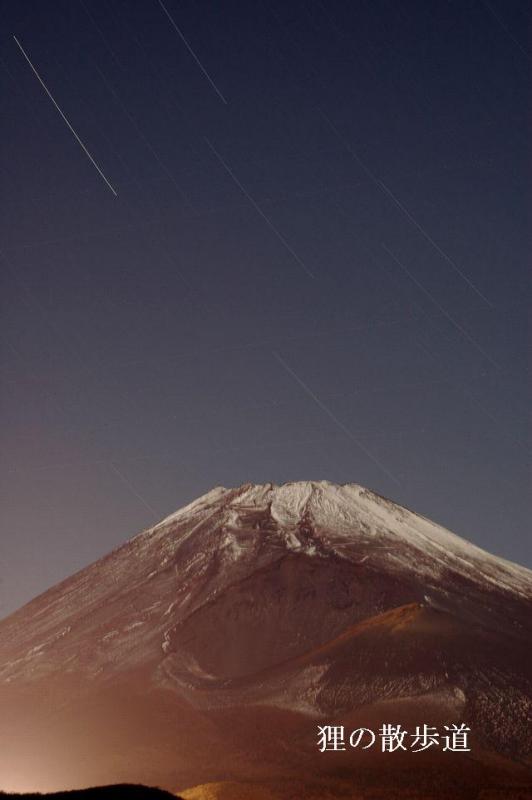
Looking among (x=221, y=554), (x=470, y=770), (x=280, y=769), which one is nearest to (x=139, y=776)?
(x=280, y=769)

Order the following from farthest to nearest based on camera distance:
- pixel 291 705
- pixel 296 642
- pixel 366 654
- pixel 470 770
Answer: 1. pixel 296 642
2. pixel 366 654
3. pixel 291 705
4. pixel 470 770

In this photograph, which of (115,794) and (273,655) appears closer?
(115,794)

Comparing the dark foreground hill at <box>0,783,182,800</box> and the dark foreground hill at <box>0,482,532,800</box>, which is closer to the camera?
the dark foreground hill at <box>0,783,182,800</box>

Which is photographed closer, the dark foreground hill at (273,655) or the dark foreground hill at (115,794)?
the dark foreground hill at (115,794)

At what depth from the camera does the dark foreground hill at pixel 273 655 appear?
72.3 metres

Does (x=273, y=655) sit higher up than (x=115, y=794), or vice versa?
(x=273, y=655)

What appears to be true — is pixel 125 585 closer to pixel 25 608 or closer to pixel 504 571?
pixel 25 608

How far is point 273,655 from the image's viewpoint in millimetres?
97188

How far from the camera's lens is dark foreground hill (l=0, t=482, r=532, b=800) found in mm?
72312

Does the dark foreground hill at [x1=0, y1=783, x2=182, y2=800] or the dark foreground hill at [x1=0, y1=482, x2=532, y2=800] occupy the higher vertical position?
the dark foreground hill at [x1=0, y1=482, x2=532, y2=800]

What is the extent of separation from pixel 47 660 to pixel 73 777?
107 feet

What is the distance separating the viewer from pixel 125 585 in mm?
120375

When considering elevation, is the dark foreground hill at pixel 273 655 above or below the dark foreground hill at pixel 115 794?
above

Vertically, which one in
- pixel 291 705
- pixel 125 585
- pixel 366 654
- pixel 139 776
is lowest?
pixel 139 776
